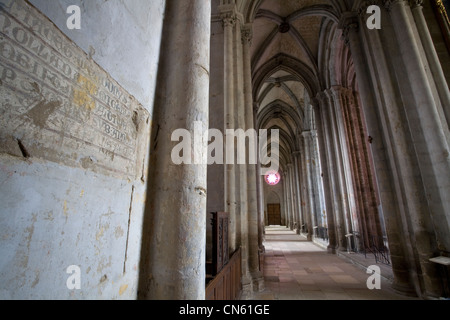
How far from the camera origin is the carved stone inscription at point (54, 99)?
0.69 metres

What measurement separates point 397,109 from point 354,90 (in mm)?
6774

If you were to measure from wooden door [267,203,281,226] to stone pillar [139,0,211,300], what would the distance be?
3199 centimetres

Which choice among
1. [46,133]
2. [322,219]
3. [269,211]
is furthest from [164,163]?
[269,211]

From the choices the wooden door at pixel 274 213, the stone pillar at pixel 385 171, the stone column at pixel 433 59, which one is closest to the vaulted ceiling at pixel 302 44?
the stone column at pixel 433 59

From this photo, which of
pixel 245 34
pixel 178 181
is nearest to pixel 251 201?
pixel 178 181

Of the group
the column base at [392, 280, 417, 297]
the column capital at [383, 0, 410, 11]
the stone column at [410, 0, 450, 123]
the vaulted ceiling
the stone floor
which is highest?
the vaulted ceiling

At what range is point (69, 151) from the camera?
0.85m

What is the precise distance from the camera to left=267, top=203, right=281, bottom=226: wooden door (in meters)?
31.7

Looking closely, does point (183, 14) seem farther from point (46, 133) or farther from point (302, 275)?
point (302, 275)

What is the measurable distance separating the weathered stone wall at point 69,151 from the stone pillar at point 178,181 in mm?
110

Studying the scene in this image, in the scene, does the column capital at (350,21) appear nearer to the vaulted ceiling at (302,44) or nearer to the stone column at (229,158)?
the vaulted ceiling at (302,44)

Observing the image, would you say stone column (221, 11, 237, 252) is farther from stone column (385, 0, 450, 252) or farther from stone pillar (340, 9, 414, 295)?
stone column (385, 0, 450, 252)

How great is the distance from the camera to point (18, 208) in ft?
2.21

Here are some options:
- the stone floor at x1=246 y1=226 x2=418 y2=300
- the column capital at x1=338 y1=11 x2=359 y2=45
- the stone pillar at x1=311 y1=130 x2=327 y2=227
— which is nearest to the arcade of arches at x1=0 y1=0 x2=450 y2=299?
the stone floor at x1=246 y1=226 x2=418 y2=300
